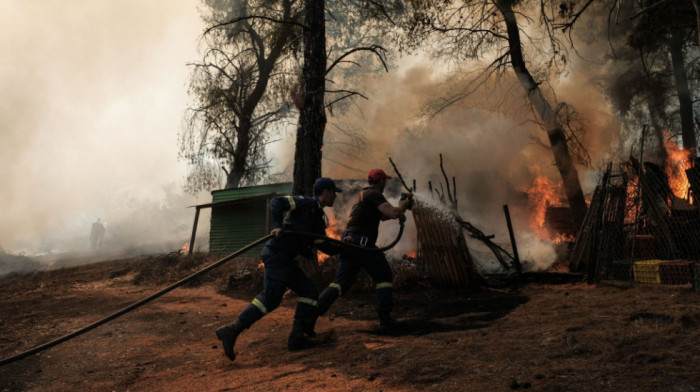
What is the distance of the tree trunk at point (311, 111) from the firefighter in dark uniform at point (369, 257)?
403 centimetres

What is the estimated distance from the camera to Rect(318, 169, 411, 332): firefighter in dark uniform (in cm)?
532

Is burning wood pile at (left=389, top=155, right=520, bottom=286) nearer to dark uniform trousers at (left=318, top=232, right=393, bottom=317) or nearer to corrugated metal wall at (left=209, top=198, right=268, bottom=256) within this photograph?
dark uniform trousers at (left=318, top=232, right=393, bottom=317)

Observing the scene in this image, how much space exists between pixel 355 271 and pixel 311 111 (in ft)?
17.4

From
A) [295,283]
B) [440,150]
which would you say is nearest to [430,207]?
[295,283]

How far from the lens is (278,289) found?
4.79 m

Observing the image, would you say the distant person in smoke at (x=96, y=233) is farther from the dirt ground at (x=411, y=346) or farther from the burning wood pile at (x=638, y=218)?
the burning wood pile at (x=638, y=218)

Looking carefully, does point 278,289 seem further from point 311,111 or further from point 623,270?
point 623,270

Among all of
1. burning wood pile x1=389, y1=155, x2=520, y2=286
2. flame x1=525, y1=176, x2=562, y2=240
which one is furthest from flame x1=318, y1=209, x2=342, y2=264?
flame x1=525, y1=176, x2=562, y2=240

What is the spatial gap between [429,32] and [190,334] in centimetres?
1101

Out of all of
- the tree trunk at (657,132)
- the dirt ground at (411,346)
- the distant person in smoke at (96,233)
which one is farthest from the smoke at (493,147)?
the distant person in smoke at (96,233)

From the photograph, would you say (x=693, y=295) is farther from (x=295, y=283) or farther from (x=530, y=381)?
(x=295, y=283)

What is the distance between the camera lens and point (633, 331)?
4059 mm

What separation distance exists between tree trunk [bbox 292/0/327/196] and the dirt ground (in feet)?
9.70

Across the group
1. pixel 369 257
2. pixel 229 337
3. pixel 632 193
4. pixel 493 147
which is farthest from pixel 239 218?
pixel 632 193
